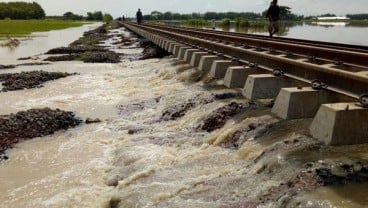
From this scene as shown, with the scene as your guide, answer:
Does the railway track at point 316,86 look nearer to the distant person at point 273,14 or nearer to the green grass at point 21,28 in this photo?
the distant person at point 273,14

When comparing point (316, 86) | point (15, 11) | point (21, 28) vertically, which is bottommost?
point (21, 28)

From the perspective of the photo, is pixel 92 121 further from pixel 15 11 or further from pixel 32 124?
pixel 15 11

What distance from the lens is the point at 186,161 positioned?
22.1 feet

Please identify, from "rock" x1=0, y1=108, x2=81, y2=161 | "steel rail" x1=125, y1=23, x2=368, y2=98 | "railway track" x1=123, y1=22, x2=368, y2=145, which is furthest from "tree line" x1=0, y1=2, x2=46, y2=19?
"railway track" x1=123, y1=22, x2=368, y2=145

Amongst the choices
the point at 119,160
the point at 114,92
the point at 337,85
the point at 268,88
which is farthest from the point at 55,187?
the point at 114,92

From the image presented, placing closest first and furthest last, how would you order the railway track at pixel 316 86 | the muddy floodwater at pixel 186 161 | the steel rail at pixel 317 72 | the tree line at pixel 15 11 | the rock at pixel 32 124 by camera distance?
the muddy floodwater at pixel 186 161, the railway track at pixel 316 86, the steel rail at pixel 317 72, the rock at pixel 32 124, the tree line at pixel 15 11

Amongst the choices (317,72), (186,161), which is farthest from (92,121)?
(317,72)

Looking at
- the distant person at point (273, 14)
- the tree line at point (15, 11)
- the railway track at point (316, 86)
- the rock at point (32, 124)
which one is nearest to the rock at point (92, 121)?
the rock at point (32, 124)

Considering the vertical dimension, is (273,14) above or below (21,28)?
above

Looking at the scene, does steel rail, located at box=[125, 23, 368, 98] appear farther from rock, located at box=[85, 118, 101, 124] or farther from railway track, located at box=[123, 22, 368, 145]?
rock, located at box=[85, 118, 101, 124]

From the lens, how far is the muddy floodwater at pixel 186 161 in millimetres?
4590

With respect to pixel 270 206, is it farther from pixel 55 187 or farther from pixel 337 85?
pixel 55 187

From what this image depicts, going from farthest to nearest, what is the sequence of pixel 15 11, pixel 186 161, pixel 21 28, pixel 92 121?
1. pixel 15 11
2. pixel 21 28
3. pixel 92 121
4. pixel 186 161

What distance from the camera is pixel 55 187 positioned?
693 cm
